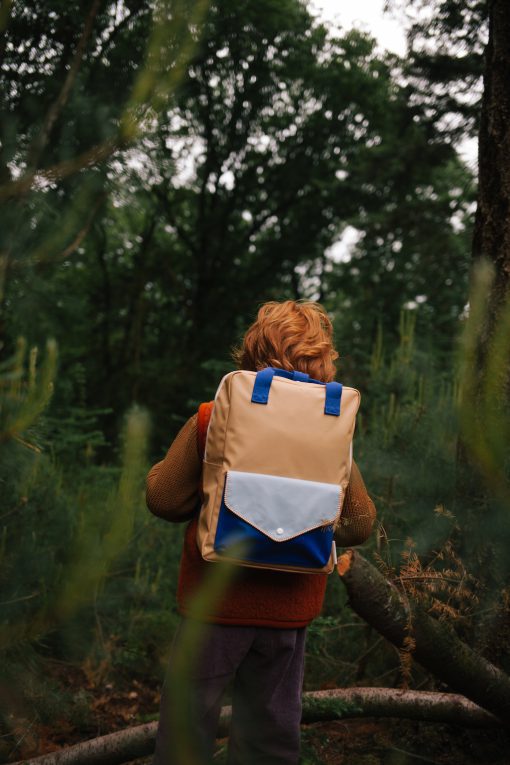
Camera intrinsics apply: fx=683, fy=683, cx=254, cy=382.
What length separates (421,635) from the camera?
2025mm

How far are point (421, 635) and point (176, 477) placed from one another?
87 centimetres

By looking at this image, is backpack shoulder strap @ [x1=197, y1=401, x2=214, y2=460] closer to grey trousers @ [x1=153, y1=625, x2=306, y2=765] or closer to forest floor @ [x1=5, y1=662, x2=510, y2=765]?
grey trousers @ [x1=153, y1=625, x2=306, y2=765]

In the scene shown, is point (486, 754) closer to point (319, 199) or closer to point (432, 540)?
point (432, 540)

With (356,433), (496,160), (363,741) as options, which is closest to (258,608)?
(363,741)

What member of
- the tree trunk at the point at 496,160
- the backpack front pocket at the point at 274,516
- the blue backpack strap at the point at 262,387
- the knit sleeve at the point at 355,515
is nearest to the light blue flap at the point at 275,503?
the backpack front pocket at the point at 274,516

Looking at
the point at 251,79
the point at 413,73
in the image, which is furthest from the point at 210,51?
the point at 413,73

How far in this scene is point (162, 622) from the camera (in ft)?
12.6

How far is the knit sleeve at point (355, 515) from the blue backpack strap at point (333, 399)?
0.32m

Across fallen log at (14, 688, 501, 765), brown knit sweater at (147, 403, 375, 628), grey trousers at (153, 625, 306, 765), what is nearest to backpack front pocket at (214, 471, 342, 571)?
brown knit sweater at (147, 403, 375, 628)

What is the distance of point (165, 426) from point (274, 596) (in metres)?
9.07

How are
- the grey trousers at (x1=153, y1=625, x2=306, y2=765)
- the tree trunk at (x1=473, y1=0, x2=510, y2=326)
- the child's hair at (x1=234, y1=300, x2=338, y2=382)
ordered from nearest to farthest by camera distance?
1. the grey trousers at (x1=153, y1=625, x2=306, y2=765)
2. the child's hair at (x1=234, y1=300, x2=338, y2=382)
3. the tree trunk at (x1=473, y1=0, x2=510, y2=326)

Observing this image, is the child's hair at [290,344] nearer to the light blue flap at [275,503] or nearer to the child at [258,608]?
the child at [258,608]

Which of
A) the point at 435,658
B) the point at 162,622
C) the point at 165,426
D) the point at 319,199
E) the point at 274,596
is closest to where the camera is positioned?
the point at 274,596

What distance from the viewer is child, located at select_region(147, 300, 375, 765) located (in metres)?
1.82
